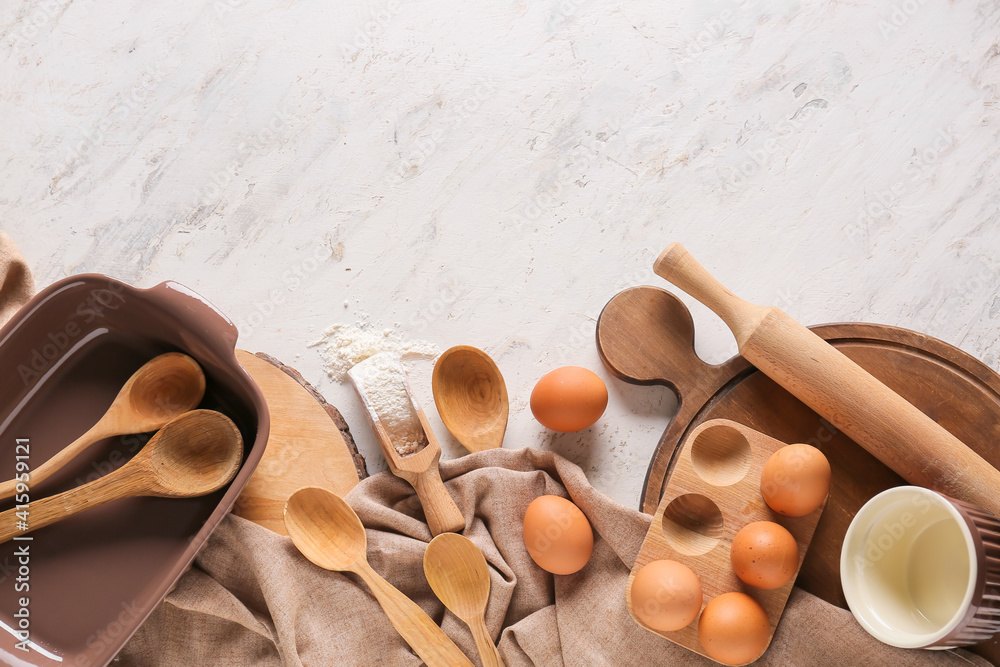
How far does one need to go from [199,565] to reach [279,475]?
184 millimetres

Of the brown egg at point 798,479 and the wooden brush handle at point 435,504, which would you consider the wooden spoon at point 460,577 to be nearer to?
the wooden brush handle at point 435,504

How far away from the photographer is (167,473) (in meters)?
0.95

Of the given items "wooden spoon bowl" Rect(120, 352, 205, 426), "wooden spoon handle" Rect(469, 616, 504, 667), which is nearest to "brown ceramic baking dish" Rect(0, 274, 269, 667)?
"wooden spoon bowl" Rect(120, 352, 205, 426)

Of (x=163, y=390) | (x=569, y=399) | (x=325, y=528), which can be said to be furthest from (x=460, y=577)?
(x=163, y=390)

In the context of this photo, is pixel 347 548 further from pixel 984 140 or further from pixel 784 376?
pixel 984 140

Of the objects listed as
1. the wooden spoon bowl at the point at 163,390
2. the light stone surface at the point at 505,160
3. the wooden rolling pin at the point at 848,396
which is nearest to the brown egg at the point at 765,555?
the wooden rolling pin at the point at 848,396

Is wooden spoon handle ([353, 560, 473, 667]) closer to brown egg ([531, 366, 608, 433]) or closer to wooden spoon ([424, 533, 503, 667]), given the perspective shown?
wooden spoon ([424, 533, 503, 667])

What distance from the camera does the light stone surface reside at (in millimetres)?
1214

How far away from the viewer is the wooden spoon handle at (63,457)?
925mm

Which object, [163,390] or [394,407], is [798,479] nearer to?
[394,407]

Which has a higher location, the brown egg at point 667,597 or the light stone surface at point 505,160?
the light stone surface at point 505,160

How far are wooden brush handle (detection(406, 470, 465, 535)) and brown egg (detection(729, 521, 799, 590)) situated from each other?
0.44m

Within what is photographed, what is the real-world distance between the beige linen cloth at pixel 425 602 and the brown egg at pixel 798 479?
0.16 meters

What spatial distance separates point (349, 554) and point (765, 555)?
2.08ft
